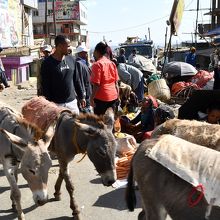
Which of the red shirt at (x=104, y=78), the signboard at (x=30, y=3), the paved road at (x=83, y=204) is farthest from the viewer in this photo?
the signboard at (x=30, y=3)

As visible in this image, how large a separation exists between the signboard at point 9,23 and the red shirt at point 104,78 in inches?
678

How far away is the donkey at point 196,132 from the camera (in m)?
3.24

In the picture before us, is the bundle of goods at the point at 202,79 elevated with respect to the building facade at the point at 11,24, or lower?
lower

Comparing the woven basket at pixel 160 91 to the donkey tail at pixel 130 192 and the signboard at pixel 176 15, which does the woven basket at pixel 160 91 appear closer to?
the signboard at pixel 176 15

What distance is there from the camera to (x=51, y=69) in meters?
5.01

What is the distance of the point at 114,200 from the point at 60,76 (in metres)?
1.88

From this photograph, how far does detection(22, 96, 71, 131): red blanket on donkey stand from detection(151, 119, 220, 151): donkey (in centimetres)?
148

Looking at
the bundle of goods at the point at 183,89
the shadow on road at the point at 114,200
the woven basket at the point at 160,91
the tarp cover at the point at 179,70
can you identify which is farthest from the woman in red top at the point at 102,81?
the tarp cover at the point at 179,70

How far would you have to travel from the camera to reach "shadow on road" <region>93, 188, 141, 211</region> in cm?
454

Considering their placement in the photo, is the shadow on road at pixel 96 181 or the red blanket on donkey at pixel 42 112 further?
the shadow on road at pixel 96 181

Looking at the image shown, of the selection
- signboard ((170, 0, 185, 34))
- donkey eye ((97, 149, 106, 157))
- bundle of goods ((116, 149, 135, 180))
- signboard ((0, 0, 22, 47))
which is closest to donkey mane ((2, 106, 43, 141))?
donkey eye ((97, 149, 106, 157))

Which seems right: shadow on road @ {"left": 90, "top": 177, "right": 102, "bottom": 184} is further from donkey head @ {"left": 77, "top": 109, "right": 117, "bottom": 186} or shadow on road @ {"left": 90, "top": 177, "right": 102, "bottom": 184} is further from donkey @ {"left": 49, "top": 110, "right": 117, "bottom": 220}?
donkey head @ {"left": 77, "top": 109, "right": 117, "bottom": 186}

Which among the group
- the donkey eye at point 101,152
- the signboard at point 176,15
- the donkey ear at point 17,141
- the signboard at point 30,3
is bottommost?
the donkey eye at point 101,152

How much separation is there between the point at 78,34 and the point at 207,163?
7336cm
